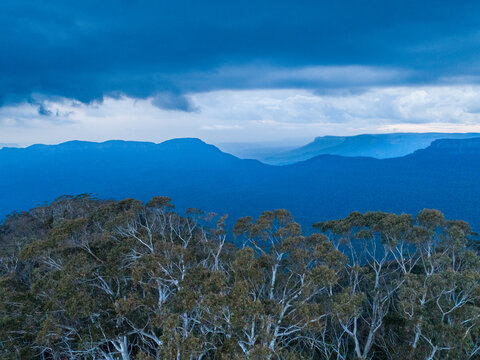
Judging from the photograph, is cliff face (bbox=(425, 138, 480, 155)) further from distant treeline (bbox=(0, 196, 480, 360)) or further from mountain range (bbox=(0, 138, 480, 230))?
distant treeline (bbox=(0, 196, 480, 360))

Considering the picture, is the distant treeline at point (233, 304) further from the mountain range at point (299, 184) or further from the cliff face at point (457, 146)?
the cliff face at point (457, 146)

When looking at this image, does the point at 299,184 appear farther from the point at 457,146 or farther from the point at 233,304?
the point at 233,304

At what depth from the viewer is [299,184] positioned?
14438 centimetres

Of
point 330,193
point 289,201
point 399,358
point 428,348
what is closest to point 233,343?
point 399,358

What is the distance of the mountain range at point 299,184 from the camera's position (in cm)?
10344

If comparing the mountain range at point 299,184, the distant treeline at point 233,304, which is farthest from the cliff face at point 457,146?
the distant treeline at point 233,304

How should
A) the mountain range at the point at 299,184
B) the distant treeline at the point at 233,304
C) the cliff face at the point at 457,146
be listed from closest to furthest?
1. the distant treeline at the point at 233,304
2. the mountain range at the point at 299,184
3. the cliff face at the point at 457,146

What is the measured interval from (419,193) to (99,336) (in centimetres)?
12398

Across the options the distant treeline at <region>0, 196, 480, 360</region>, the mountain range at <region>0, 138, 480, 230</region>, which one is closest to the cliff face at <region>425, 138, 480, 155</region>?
the mountain range at <region>0, 138, 480, 230</region>

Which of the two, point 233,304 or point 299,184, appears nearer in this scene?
point 233,304

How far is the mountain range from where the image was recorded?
339 feet

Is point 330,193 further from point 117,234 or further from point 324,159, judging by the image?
point 117,234

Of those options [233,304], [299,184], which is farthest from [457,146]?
[233,304]

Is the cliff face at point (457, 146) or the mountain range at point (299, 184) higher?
the cliff face at point (457, 146)
